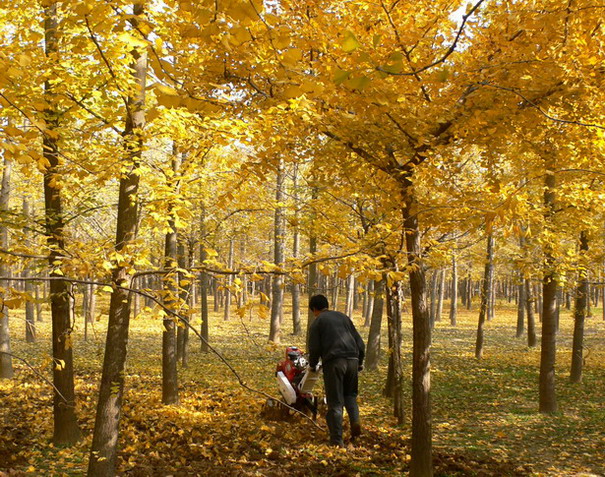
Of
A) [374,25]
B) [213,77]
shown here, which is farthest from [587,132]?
[213,77]

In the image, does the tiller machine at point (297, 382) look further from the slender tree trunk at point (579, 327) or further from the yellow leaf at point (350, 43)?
the slender tree trunk at point (579, 327)

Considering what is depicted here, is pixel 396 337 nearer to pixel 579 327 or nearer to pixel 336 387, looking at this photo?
pixel 336 387

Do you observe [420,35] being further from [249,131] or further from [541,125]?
[249,131]

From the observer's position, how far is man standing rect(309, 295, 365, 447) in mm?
5840

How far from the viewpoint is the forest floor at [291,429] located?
5.49 metres

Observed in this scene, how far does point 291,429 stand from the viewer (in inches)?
268

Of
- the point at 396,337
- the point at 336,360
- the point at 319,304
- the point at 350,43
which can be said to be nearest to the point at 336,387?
the point at 336,360

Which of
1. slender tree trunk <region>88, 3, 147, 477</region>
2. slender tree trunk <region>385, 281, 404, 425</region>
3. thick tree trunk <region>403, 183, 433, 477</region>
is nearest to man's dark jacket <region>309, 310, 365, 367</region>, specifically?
thick tree trunk <region>403, 183, 433, 477</region>

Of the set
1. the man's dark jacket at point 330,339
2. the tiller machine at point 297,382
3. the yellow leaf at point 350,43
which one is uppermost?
the yellow leaf at point 350,43

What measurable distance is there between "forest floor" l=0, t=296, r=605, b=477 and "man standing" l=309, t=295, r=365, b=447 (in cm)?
37

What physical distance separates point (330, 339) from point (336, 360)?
27 cm

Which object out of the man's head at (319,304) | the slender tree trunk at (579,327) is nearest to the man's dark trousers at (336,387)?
the man's head at (319,304)

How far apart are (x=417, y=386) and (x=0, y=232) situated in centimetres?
1028

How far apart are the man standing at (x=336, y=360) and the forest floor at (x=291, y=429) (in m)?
0.37
